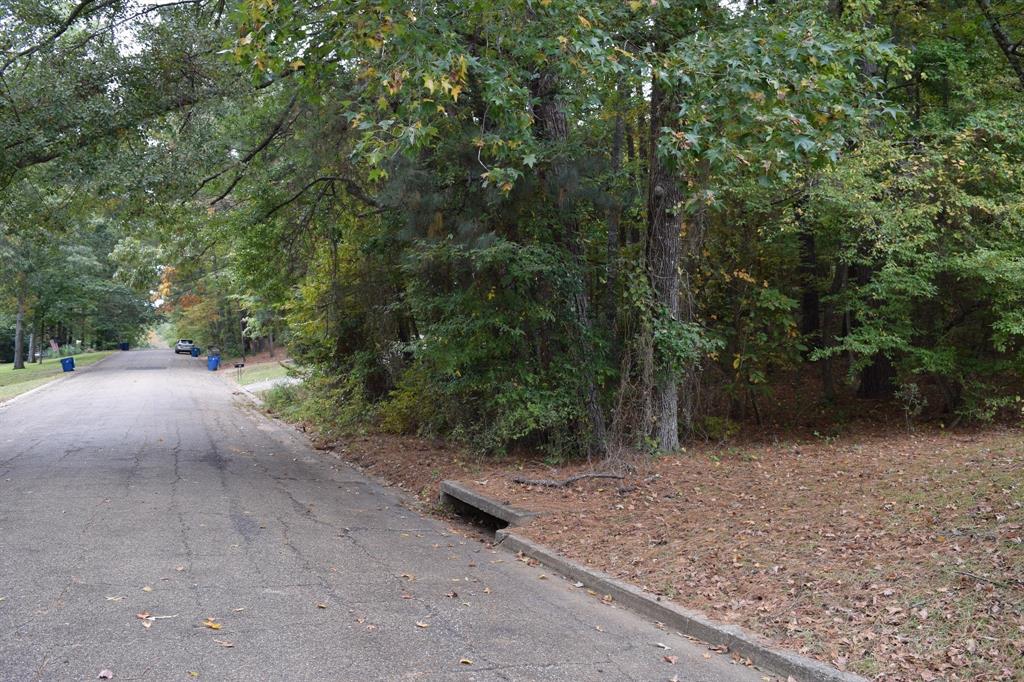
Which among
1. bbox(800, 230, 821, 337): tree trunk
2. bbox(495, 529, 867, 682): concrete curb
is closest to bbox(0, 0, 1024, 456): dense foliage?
bbox(800, 230, 821, 337): tree trunk

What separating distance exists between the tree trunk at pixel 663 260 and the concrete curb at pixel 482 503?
10.4 feet

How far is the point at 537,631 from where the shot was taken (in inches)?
217

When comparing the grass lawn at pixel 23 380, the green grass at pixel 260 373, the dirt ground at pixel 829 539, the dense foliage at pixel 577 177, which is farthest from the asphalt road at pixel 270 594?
the green grass at pixel 260 373

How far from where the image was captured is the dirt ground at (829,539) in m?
4.98

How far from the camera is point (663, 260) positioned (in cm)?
1154

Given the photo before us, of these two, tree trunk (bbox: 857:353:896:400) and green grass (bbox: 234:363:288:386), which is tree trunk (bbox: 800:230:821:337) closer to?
tree trunk (bbox: 857:353:896:400)

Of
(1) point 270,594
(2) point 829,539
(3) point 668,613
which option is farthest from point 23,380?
(2) point 829,539

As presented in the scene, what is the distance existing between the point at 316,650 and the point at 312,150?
423 inches

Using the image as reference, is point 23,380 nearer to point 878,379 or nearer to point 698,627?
point 878,379

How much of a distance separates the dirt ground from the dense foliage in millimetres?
1649

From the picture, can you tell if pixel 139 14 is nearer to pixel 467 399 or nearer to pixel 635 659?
pixel 467 399

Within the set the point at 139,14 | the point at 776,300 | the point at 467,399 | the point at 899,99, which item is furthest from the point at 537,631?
the point at 899,99

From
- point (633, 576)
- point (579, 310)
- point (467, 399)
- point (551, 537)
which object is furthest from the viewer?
point (467, 399)

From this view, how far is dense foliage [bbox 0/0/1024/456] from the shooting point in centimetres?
768
